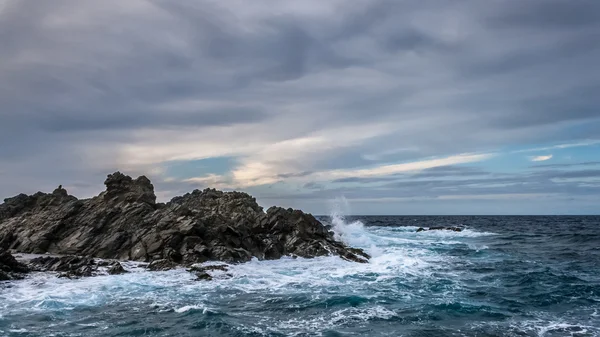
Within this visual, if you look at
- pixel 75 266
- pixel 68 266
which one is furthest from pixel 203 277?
pixel 68 266

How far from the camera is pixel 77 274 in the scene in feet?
96.4

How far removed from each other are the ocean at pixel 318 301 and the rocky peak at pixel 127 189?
1255 cm

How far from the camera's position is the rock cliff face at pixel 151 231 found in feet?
121

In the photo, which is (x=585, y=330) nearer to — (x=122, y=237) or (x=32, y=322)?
(x=32, y=322)

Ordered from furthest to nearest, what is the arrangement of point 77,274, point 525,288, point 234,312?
point 77,274 → point 525,288 → point 234,312

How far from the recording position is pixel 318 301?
75.8 feet


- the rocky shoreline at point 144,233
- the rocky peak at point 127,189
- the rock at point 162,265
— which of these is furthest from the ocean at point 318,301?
the rocky peak at point 127,189

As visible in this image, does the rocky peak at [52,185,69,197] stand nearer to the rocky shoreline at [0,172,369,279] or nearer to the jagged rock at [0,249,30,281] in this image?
the rocky shoreline at [0,172,369,279]

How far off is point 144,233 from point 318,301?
21.7 meters

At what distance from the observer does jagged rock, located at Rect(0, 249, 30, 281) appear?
28480mm

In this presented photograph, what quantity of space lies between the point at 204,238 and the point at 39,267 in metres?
12.4

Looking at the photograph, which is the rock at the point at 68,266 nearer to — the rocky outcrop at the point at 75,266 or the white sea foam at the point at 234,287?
the rocky outcrop at the point at 75,266

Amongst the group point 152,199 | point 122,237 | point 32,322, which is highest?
point 152,199

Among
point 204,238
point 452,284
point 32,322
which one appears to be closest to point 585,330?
point 452,284
